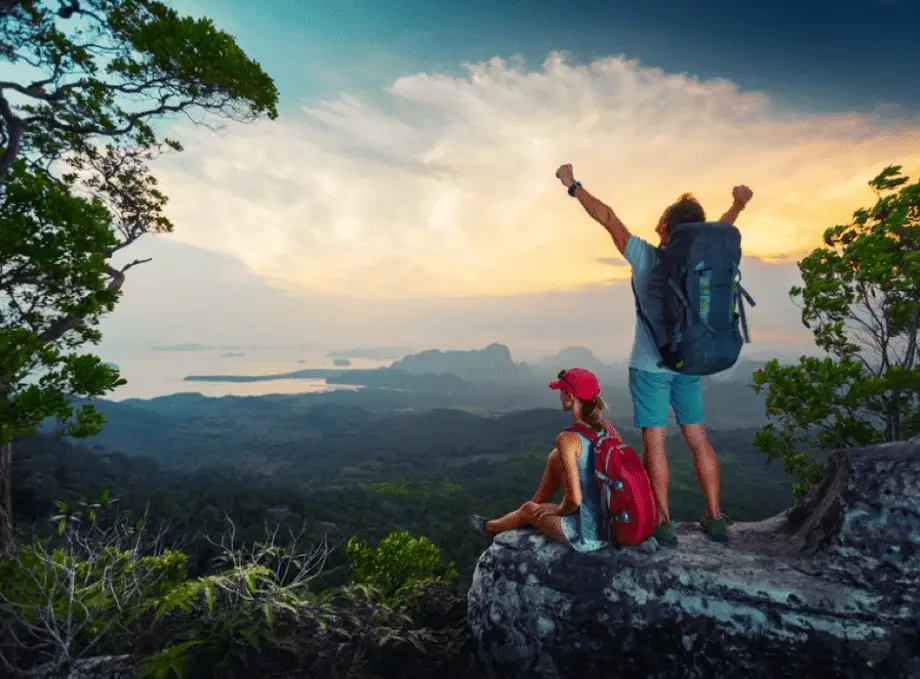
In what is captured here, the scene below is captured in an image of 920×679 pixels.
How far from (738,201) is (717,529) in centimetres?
286

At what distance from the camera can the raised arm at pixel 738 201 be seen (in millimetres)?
4047

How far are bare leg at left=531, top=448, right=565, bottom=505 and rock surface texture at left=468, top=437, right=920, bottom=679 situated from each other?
0.35 m

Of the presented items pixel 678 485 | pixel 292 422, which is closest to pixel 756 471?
pixel 678 485

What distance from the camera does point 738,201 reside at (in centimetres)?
409

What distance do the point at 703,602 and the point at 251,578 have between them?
3713 millimetres

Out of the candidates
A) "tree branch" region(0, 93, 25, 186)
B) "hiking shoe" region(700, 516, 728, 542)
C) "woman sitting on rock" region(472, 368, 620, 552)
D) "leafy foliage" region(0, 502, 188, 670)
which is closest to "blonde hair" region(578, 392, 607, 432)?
"woman sitting on rock" region(472, 368, 620, 552)

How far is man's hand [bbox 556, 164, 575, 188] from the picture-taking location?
148 inches

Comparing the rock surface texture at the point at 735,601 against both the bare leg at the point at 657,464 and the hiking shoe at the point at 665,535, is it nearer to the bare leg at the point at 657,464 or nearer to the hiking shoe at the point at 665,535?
the hiking shoe at the point at 665,535

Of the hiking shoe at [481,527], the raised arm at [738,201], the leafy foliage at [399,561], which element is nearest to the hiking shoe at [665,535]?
the hiking shoe at [481,527]

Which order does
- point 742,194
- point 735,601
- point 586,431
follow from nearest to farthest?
point 735,601 < point 586,431 < point 742,194

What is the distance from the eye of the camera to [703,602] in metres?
3.22

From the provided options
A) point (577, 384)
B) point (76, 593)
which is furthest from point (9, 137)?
point (577, 384)

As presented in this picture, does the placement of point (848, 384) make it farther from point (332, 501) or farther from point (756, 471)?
point (756, 471)

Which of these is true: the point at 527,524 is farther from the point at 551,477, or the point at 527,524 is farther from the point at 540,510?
the point at 551,477
